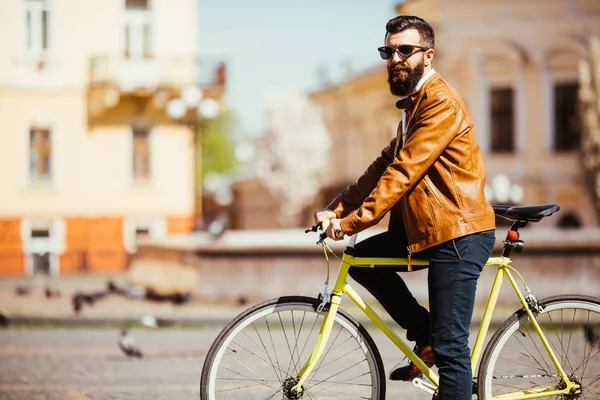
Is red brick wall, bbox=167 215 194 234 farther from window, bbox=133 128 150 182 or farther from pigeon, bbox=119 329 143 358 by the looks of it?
pigeon, bbox=119 329 143 358

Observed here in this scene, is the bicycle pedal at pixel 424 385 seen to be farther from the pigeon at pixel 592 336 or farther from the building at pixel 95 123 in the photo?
the building at pixel 95 123

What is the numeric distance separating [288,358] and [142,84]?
28424mm

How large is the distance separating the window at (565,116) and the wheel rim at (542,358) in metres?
32.3

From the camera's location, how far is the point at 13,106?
106 feet

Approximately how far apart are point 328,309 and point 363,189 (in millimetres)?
636

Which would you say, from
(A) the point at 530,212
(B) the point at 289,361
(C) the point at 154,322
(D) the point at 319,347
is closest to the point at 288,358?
(B) the point at 289,361

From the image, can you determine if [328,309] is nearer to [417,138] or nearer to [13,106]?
[417,138]

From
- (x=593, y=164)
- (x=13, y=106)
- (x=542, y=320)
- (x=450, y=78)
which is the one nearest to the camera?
(x=542, y=320)

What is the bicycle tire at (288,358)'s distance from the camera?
15.5ft

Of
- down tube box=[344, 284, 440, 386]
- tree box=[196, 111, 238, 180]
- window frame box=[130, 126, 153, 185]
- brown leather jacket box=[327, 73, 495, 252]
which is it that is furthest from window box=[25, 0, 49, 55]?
tree box=[196, 111, 238, 180]

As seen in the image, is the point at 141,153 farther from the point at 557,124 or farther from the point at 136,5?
the point at 557,124

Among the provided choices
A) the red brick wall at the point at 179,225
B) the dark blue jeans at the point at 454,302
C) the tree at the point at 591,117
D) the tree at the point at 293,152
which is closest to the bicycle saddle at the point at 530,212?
the dark blue jeans at the point at 454,302

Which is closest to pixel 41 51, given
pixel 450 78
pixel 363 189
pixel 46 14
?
pixel 46 14

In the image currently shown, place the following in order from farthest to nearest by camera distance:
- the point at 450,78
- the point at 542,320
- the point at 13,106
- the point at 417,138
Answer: the point at 450,78 → the point at 13,106 → the point at 542,320 → the point at 417,138
